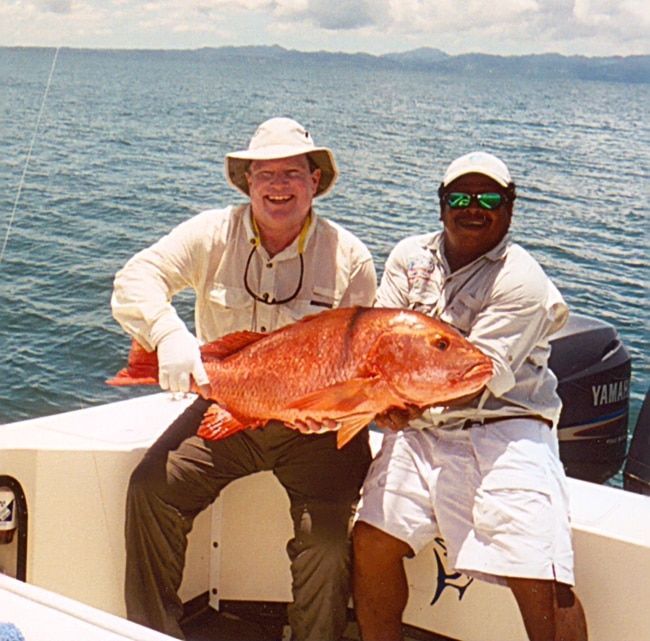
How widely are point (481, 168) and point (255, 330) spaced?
110 centimetres

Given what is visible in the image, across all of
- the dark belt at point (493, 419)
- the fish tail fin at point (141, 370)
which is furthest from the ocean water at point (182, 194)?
the dark belt at point (493, 419)

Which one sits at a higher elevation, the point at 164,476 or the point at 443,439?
the point at 443,439

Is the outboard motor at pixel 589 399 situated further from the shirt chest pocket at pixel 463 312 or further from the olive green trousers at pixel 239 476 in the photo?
the olive green trousers at pixel 239 476

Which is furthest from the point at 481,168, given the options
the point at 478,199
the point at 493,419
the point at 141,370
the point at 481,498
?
the point at 141,370

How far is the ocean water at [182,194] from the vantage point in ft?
27.3

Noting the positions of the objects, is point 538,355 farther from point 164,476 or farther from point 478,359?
point 164,476

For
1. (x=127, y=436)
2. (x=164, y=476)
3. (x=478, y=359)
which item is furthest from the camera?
(x=127, y=436)

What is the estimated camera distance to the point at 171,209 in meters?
18.0

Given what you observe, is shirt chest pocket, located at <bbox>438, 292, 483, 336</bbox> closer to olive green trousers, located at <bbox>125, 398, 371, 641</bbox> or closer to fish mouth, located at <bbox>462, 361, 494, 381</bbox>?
fish mouth, located at <bbox>462, 361, 494, 381</bbox>

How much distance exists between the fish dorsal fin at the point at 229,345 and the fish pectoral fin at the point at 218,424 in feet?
0.60

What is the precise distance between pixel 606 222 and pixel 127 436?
1518 cm

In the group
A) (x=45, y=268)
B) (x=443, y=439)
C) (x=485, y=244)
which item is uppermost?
(x=485, y=244)

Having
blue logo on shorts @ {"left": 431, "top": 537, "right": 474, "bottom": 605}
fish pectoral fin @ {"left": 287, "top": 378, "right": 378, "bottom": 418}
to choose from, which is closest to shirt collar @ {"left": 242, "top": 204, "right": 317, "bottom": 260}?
fish pectoral fin @ {"left": 287, "top": 378, "right": 378, "bottom": 418}

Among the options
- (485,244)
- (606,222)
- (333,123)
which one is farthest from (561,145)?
(485,244)
